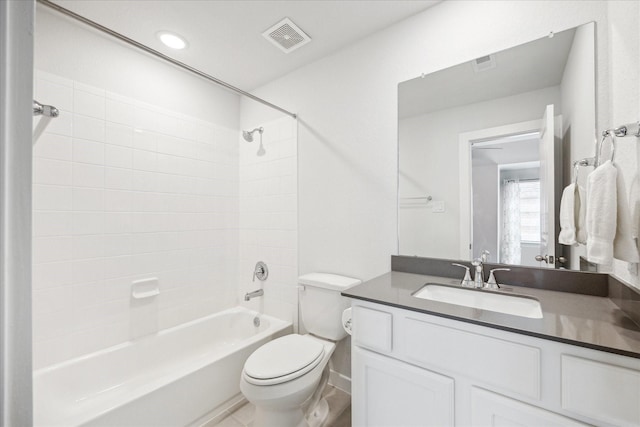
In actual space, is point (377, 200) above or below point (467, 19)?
below

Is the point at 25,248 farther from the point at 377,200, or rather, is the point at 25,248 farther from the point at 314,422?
the point at 314,422

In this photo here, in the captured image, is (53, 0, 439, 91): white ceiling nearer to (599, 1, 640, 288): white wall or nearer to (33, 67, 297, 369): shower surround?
(33, 67, 297, 369): shower surround

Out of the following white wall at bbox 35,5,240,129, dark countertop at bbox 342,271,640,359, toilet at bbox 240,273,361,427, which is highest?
white wall at bbox 35,5,240,129

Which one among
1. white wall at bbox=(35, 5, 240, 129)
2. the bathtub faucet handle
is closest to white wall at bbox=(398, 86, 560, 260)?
the bathtub faucet handle

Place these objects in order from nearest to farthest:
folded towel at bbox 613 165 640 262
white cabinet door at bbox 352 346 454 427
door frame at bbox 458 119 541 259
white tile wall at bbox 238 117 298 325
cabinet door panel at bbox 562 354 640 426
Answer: cabinet door panel at bbox 562 354 640 426
folded towel at bbox 613 165 640 262
white cabinet door at bbox 352 346 454 427
door frame at bbox 458 119 541 259
white tile wall at bbox 238 117 298 325

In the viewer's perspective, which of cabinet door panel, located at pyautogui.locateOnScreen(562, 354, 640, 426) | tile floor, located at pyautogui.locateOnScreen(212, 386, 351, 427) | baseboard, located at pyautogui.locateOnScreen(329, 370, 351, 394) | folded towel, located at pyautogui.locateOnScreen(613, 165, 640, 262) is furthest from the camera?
baseboard, located at pyautogui.locateOnScreen(329, 370, 351, 394)

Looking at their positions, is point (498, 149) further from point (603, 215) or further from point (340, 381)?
point (340, 381)

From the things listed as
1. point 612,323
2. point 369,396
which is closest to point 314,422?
point 369,396

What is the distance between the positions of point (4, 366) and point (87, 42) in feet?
7.22

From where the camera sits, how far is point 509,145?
4.56 ft

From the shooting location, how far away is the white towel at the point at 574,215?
3.71 ft

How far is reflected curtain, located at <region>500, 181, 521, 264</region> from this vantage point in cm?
136

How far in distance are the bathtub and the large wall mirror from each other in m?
1.36

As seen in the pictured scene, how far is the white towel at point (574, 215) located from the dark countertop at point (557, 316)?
0.80 feet
